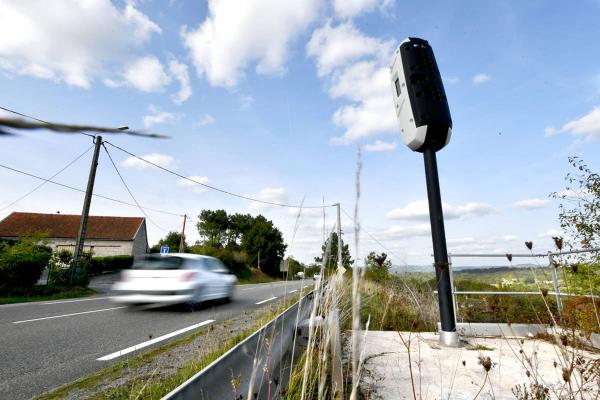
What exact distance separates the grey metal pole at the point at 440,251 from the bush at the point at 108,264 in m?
26.8

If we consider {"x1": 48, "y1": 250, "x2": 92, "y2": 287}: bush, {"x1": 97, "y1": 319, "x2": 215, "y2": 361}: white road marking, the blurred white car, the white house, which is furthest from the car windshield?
the white house

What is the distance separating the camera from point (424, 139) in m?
3.97

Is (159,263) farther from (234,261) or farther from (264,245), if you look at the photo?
(264,245)

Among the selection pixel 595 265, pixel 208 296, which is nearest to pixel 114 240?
pixel 208 296

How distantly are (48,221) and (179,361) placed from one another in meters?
43.6

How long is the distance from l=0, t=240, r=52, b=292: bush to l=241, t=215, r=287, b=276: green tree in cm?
4152

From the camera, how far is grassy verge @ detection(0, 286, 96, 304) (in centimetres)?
1087

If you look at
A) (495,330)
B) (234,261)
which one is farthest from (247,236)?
(495,330)

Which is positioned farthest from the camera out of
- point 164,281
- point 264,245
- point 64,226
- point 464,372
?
point 264,245

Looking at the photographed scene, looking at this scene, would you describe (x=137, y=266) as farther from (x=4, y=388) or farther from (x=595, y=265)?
(x=595, y=265)

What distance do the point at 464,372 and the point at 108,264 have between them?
3108 centimetres

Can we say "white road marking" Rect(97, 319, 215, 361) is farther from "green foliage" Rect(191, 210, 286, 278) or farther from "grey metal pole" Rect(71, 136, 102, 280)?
"green foliage" Rect(191, 210, 286, 278)

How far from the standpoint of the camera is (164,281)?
24.2 feet

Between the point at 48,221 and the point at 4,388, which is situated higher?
the point at 48,221
